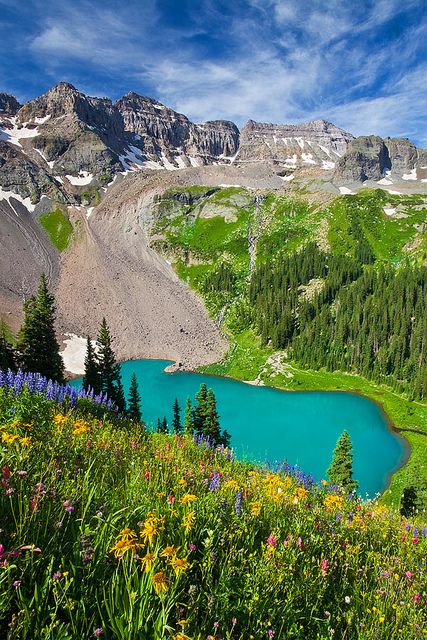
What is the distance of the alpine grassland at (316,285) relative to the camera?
274 feet

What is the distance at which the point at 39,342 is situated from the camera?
121 ft

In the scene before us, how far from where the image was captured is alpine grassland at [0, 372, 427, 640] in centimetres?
262

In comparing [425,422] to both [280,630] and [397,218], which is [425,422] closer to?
[280,630]

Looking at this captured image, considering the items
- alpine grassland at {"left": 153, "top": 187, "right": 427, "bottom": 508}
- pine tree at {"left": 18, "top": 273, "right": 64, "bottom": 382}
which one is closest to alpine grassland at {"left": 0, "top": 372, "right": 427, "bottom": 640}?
pine tree at {"left": 18, "top": 273, "right": 64, "bottom": 382}

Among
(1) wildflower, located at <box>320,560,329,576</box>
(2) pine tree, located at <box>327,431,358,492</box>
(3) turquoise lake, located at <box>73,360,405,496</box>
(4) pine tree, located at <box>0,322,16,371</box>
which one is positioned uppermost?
(1) wildflower, located at <box>320,560,329,576</box>

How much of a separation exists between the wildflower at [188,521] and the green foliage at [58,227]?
143m

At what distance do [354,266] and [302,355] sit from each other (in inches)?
1508

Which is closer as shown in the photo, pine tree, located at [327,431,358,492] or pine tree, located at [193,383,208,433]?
pine tree, located at [327,431,358,492]

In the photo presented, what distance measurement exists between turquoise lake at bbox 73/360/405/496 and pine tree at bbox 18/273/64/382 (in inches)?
464

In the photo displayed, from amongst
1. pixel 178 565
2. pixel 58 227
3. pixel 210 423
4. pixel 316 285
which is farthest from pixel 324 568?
pixel 58 227

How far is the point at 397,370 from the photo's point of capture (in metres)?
83.6

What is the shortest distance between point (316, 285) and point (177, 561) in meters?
117

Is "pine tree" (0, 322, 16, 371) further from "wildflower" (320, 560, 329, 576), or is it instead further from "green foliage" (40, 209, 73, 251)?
"green foliage" (40, 209, 73, 251)

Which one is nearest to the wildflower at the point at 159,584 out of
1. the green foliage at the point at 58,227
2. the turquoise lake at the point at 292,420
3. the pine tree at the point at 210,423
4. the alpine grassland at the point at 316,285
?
the pine tree at the point at 210,423
